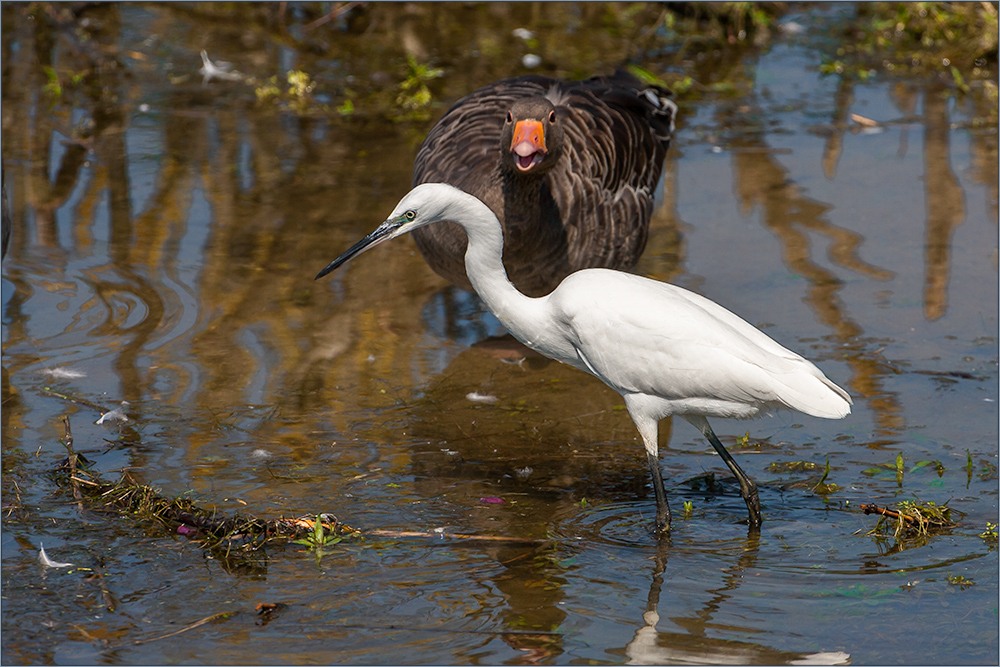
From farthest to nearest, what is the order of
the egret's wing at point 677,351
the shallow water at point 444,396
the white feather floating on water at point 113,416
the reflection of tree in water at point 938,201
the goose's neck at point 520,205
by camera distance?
the reflection of tree in water at point 938,201, the goose's neck at point 520,205, the white feather floating on water at point 113,416, the egret's wing at point 677,351, the shallow water at point 444,396

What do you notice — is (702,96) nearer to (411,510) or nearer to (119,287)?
(119,287)

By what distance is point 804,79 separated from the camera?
10.2 metres

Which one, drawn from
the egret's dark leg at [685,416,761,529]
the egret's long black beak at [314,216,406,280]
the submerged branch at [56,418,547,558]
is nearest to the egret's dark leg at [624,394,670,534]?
the egret's dark leg at [685,416,761,529]

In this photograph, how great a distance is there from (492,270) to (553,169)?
61.4 inches

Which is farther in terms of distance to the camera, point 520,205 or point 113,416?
point 520,205

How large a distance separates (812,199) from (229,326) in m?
4.08

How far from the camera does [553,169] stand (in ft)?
20.3

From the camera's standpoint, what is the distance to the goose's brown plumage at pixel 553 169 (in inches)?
226

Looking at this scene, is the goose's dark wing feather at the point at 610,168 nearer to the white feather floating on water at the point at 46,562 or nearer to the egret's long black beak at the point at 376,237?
the egret's long black beak at the point at 376,237

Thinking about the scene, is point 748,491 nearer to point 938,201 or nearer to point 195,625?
point 195,625

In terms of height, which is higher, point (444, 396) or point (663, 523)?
point (444, 396)

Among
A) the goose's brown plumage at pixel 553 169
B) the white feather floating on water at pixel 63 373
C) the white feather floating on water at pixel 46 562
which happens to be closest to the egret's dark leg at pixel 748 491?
the goose's brown plumage at pixel 553 169

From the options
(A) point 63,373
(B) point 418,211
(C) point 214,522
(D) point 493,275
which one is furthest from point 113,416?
(D) point 493,275

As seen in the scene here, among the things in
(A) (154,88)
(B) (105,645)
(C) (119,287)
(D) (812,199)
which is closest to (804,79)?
(D) (812,199)
